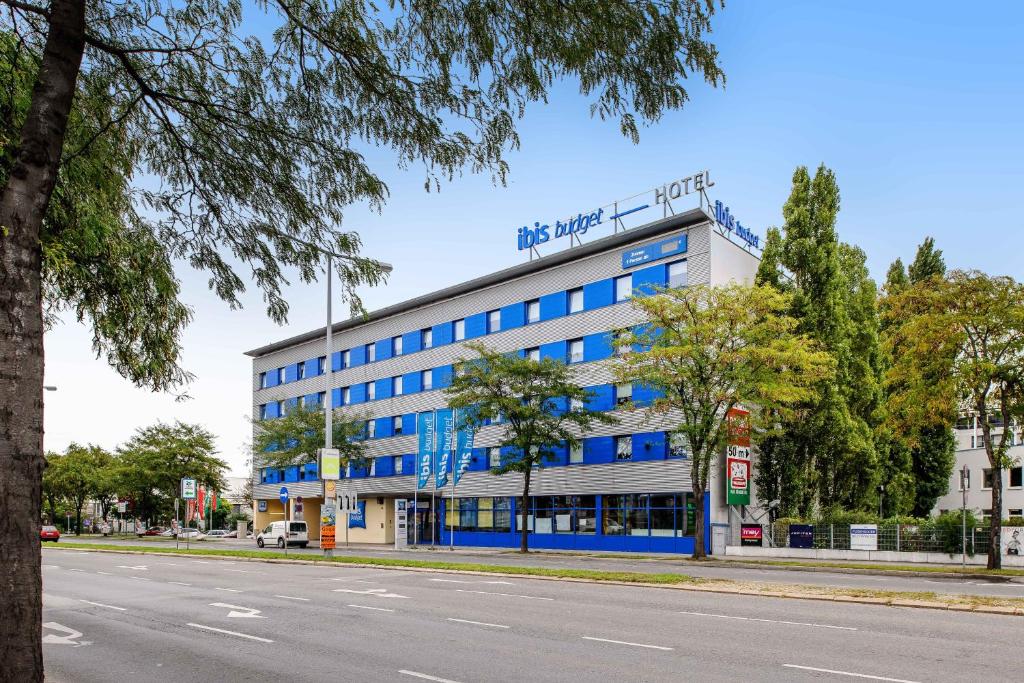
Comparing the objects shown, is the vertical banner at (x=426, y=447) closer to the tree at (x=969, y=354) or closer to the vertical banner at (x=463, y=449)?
the vertical banner at (x=463, y=449)

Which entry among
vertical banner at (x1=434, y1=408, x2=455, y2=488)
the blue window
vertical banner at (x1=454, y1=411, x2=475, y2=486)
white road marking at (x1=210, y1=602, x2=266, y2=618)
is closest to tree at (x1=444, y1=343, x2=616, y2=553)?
vertical banner at (x1=454, y1=411, x2=475, y2=486)

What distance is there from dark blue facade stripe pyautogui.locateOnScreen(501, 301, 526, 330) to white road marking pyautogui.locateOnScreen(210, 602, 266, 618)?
3443cm

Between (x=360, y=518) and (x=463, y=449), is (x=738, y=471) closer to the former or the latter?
(x=463, y=449)

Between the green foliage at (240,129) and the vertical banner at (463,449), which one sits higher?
the green foliage at (240,129)

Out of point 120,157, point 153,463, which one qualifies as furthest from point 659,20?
point 153,463

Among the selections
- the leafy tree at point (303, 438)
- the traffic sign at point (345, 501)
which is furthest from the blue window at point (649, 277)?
the leafy tree at point (303, 438)

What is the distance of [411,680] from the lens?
942cm

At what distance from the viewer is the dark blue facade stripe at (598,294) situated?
4578 centimetres

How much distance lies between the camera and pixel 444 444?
4775cm

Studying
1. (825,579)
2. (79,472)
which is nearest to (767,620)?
(825,579)

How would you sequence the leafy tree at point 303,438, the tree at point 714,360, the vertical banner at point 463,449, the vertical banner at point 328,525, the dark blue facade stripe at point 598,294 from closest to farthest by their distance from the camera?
the vertical banner at point 328,525, the tree at point 714,360, the dark blue facade stripe at point 598,294, the vertical banner at point 463,449, the leafy tree at point 303,438

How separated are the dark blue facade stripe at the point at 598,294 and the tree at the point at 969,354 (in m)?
19.0

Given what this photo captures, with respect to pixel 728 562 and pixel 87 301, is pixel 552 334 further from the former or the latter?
pixel 87 301

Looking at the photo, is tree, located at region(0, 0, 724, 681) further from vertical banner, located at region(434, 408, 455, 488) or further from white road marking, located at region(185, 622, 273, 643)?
vertical banner, located at region(434, 408, 455, 488)
